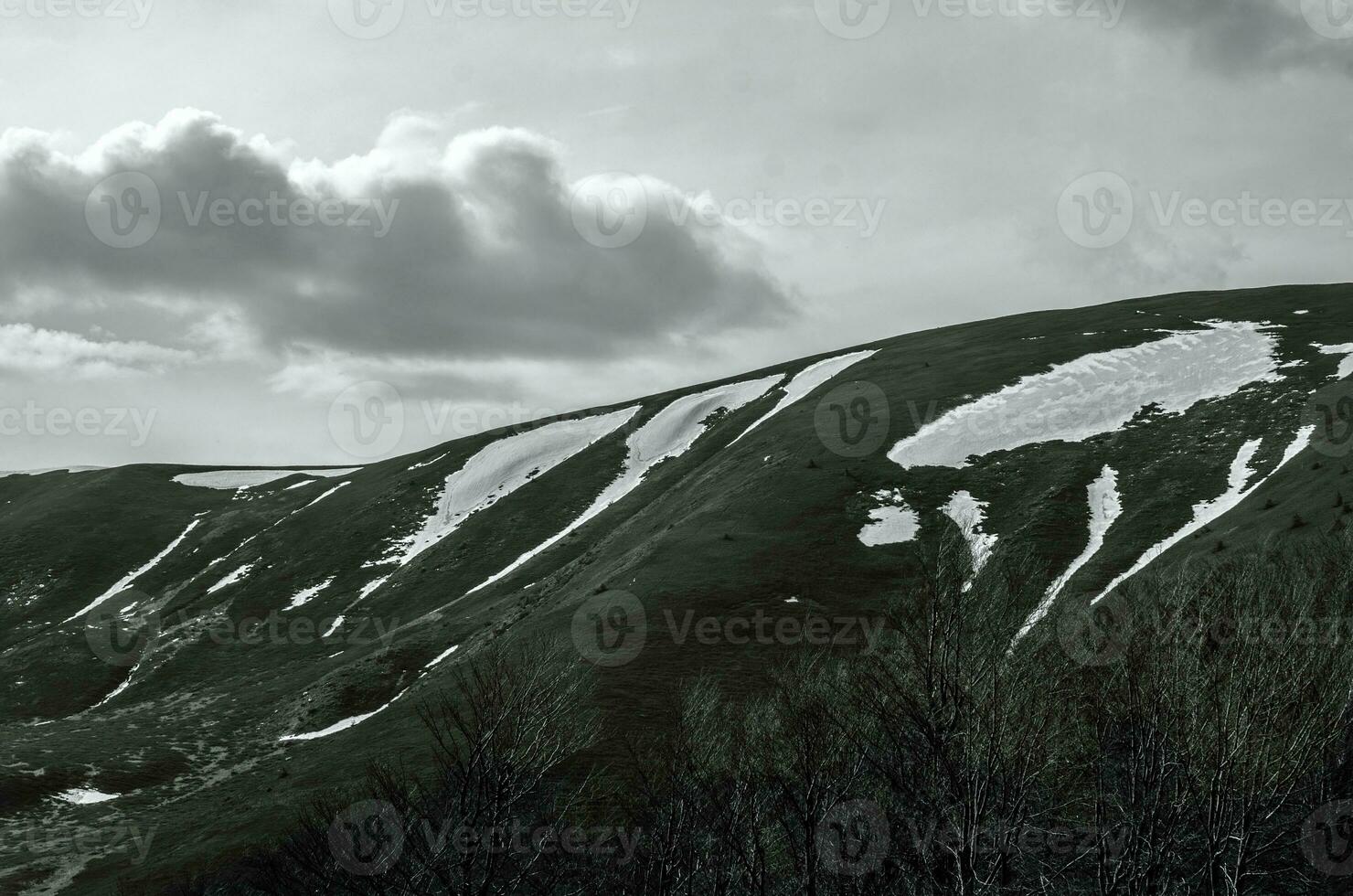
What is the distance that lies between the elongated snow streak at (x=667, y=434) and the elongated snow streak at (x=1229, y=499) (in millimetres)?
58167

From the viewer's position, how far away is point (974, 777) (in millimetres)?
23219

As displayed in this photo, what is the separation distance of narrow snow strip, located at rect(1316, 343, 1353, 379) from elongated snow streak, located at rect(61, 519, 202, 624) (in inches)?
5697

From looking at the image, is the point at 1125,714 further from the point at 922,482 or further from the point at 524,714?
the point at 922,482

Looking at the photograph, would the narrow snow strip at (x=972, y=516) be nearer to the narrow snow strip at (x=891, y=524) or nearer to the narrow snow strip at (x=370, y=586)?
the narrow snow strip at (x=891, y=524)

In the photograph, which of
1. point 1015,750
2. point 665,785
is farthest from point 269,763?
point 1015,750

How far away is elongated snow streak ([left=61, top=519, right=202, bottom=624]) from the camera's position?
110 m

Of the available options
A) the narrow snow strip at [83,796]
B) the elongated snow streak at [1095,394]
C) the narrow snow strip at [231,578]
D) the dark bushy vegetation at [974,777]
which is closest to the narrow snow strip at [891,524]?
the elongated snow streak at [1095,394]

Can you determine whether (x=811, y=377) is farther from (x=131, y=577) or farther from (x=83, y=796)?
(x=83, y=796)

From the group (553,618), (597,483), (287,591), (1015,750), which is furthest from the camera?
(597,483)

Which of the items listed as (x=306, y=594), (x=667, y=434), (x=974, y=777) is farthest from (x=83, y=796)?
(x=667, y=434)

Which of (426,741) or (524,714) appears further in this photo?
(426,741)

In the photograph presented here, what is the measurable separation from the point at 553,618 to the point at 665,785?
30.1 m

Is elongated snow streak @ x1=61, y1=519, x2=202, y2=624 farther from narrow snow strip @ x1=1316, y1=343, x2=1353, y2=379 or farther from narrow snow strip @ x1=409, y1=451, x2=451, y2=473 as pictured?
narrow snow strip @ x1=1316, y1=343, x2=1353, y2=379

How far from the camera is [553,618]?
63.8m
